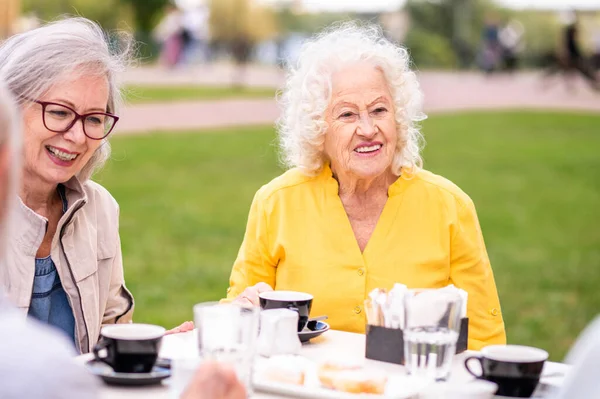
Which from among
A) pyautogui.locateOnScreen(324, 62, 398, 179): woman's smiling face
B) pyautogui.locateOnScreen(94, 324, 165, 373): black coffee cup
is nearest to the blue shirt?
pyautogui.locateOnScreen(94, 324, 165, 373): black coffee cup

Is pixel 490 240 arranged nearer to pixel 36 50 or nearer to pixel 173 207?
pixel 173 207

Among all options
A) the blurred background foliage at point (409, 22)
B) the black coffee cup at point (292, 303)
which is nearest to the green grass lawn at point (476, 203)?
the black coffee cup at point (292, 303)

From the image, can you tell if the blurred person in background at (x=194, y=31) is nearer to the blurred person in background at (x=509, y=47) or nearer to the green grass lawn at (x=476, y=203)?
the blurred person in background at (x=509, y=47)

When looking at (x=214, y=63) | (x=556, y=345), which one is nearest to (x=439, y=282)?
(x=556, y=345)

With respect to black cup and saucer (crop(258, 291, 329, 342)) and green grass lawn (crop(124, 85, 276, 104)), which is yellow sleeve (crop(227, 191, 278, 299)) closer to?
black cup and saucer (crop(258, 291, 329, 342))

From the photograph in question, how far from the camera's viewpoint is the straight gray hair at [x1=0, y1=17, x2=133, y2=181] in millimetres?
2924

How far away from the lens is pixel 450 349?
2.18m

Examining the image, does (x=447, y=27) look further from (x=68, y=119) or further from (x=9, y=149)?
(x=9, y=149)

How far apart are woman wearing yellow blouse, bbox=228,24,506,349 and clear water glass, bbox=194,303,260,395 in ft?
3.46

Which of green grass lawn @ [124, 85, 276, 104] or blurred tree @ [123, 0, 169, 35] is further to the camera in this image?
blurred tree @ [123, 0, 169, 35]

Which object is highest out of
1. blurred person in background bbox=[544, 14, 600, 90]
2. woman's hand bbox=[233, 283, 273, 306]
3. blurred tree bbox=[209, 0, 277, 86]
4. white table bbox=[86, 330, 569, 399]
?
blurred tree bbox=[209, 0, 277, 86]

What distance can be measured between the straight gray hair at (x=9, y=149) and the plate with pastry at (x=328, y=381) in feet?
2.54

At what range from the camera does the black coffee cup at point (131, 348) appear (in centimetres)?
213

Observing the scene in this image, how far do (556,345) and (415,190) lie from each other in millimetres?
3107
